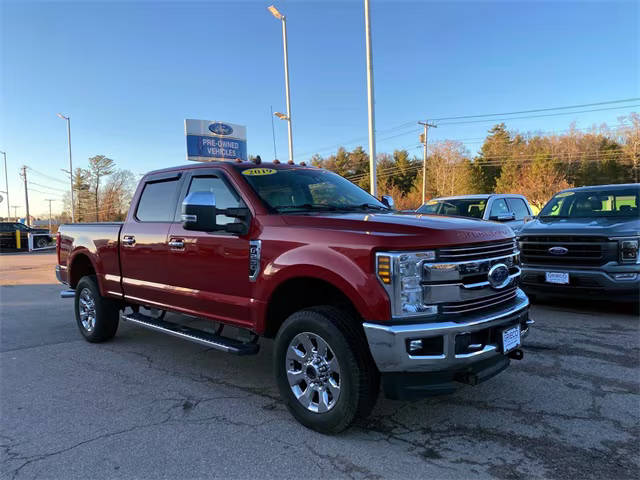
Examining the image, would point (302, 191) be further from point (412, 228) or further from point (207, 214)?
point (412, 228)

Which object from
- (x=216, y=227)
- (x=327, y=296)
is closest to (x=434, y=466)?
(x=327, y=296)

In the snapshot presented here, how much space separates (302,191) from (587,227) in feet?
15.4

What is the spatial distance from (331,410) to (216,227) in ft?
5.65

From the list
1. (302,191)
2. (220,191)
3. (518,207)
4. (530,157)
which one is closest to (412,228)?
(302,191)

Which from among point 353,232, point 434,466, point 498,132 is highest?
point 498,132

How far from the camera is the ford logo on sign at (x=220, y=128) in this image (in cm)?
2667

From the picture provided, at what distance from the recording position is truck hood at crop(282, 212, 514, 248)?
2.96 meters

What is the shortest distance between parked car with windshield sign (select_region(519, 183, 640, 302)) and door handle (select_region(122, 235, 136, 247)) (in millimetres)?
5533

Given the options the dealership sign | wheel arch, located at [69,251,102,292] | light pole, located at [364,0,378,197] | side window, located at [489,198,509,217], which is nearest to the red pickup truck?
wheel arch, located at [69,251,102,292]

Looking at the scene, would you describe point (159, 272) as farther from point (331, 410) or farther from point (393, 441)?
point (393, 441)

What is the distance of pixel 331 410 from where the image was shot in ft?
10.4

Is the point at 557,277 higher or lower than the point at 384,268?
lower

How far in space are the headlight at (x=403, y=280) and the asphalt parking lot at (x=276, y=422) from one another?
944 millimetres

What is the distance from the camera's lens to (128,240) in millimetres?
5078
